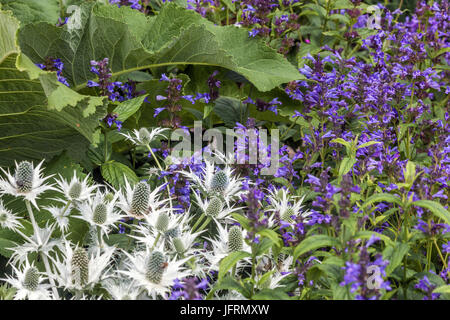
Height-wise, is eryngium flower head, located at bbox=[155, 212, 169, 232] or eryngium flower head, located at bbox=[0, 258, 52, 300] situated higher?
eryngium flower head, located at bbox=[155, 212, 169, 232]

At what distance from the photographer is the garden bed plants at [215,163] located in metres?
1.89

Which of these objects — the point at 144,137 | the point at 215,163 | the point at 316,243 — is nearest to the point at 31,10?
the point at 144,137

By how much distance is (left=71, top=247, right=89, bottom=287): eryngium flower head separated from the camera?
189 centimetres

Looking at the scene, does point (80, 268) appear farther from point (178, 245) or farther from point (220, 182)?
point (220, 182)

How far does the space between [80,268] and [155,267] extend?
242mm

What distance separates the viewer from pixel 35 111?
2.71m

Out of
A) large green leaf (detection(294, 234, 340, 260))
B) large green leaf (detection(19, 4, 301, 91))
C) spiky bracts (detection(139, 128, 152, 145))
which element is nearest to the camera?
large green leaf (detection(294, 234, 340, 260))

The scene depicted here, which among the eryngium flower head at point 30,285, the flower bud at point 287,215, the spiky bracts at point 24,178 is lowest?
the eryngium flower head at point 30,285

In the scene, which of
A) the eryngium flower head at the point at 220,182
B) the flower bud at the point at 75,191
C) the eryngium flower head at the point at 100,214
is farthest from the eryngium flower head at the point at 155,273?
the eryngium flower head at the point at 220,182

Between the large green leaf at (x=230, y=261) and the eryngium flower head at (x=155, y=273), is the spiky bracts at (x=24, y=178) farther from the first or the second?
the large green leaf at (x=230, y=261)

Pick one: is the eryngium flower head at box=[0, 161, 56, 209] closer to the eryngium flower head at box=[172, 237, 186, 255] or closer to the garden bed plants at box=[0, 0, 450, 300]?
the garden bed plants at box=[0, 0, 450, 300]

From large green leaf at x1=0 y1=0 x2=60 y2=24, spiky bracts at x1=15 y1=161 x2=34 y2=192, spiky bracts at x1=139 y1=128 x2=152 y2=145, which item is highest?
large green leaf at x1=0 y1=0 x2=60 y2=24

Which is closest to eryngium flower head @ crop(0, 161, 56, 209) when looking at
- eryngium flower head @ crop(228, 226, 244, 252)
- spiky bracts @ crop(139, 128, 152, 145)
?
spiky bracts @ crop(139, 128, 152, 145)
